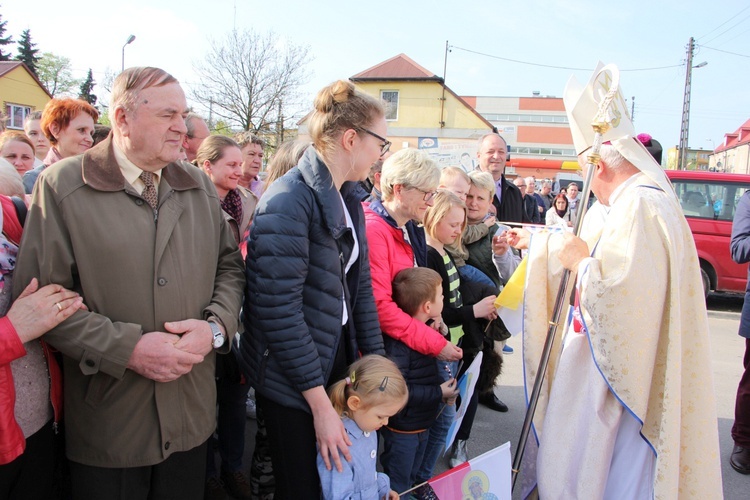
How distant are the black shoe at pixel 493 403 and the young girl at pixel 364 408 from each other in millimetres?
2523

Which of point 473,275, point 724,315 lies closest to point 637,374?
point 473,275

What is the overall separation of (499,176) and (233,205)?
8.82ft

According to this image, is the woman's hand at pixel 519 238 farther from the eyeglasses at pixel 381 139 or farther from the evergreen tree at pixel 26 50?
the evergreen tree at pixel 26 50

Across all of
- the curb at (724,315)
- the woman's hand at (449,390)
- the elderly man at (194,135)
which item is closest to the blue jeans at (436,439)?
the woman's hand at (449,390)

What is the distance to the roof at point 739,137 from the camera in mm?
51938

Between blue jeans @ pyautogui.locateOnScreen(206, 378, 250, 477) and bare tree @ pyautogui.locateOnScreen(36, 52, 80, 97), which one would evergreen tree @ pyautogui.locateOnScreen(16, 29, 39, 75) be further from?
blue jeans @ pyautogui.locateOnScreen(206, 378, 250, 477)

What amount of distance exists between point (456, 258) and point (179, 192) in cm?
187

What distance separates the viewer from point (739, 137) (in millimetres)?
56188

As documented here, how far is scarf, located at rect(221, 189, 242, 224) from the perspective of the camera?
3.38 metres

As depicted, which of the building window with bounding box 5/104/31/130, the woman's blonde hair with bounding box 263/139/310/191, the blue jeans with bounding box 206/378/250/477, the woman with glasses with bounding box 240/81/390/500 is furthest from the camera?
the building window with bounding box 5/104/31/130

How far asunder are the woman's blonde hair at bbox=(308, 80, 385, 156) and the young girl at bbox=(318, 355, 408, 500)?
818 mm

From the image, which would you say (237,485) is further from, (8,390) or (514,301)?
(514,301)

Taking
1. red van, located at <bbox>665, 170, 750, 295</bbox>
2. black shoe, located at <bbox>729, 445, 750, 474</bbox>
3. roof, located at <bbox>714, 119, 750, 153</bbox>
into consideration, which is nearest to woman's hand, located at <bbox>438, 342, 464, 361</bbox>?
black shoe, located at <bbox>729, 445, 750, 474</bbox>

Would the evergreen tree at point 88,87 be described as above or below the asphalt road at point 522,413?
above
